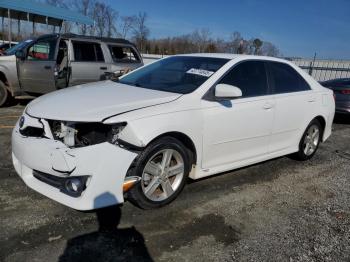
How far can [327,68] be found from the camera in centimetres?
1936

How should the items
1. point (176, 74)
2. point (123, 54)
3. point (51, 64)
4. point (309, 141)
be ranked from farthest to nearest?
1. point (123, 54)
2. point (51, 64)
3. point (309, 141)
4. point (176, 74)

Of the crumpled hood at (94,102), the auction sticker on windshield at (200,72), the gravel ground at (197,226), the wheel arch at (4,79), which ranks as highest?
the auction sticker on windshield at (200,72)

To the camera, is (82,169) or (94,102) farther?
(94,102)

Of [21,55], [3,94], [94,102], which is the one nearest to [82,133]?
[94,102]

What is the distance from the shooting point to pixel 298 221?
12.0 ft

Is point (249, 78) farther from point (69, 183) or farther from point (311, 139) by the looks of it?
point (69, 183)

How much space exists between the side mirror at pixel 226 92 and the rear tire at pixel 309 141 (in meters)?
2.05

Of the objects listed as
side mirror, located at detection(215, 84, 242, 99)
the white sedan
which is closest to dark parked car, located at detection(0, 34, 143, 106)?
the white sedan

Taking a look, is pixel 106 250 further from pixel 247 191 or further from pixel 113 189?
pixel 247 191

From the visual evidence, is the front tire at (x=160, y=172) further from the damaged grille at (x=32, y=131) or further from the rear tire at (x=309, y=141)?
the rear tire at (x=309, y=141)

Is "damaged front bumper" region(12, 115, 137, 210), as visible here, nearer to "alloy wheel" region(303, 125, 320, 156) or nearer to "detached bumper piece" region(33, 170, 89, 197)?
"detached bumper piece" region(33, 170, 89, 197)

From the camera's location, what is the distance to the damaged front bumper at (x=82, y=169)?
9.82ft

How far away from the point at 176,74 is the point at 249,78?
0.93m

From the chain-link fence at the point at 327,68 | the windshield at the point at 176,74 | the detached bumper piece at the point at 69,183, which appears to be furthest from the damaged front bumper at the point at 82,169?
the chain-link fence at the point at 327,68
